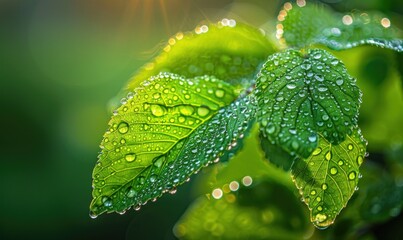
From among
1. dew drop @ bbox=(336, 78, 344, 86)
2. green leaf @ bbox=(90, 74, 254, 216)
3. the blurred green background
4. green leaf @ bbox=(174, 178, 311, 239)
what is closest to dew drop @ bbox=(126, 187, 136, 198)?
green leaf @ bbox=(90, 74, 254, 216)

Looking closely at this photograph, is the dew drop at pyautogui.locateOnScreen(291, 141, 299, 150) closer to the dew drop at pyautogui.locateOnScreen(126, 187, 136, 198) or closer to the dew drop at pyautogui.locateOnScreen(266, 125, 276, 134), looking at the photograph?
the dew drop at pyautogui.locateOnScreen(266, 125, 276, 134)

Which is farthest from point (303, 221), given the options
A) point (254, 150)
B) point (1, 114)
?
point (1, 114)

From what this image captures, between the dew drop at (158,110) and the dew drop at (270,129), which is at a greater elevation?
the dew drop at (270,129)

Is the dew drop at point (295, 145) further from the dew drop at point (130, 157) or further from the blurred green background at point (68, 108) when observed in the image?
the blurred green background at point (68, 108)

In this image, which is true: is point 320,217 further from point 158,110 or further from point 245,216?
point 245,216

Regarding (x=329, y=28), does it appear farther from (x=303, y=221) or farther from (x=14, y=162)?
(x=14, y=162)

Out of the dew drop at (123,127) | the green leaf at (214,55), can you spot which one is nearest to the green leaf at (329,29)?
the green leaf at (214,55)
